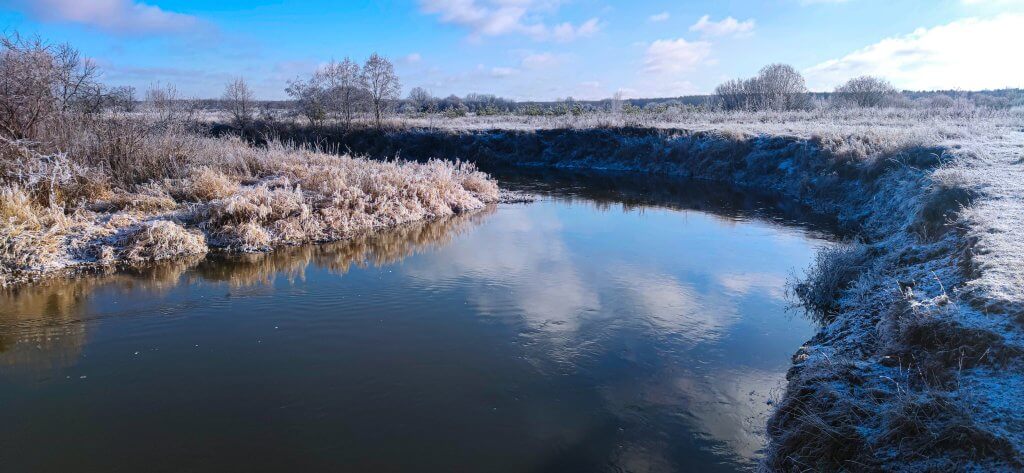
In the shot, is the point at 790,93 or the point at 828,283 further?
the point at 790,93

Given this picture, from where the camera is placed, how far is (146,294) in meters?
9.52

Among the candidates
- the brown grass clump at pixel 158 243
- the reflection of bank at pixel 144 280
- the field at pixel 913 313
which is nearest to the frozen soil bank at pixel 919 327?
the field at pixel 913 313

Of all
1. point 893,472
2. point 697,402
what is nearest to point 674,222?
point 697,402

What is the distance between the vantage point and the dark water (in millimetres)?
5289

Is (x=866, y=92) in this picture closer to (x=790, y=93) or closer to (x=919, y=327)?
(x=790, y=93)

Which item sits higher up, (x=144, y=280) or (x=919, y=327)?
(x=919, y=327)

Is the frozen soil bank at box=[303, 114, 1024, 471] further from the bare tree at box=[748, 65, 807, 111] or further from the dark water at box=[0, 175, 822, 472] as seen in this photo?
the bare tree at box=[748, 65, 807, 111]

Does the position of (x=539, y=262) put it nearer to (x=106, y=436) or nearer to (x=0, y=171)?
(x=106, y=436)

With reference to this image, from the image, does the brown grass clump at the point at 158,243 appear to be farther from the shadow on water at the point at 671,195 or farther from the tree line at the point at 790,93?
the tree line at the point at 790,93

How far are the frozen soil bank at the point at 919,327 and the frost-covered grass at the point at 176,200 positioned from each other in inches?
424

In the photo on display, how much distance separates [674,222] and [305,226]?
992 centimetres

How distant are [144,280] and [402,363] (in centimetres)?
619

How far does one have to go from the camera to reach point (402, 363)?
702cm

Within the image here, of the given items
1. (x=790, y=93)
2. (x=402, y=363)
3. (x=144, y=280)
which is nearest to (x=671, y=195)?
(x=402, y=363)
